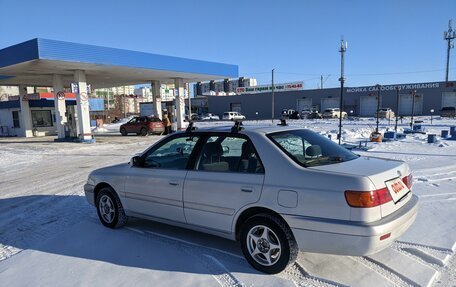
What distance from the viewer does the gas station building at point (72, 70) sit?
1692 cm

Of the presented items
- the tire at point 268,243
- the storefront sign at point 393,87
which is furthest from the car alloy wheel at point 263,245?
the storefront sign at point 393,87

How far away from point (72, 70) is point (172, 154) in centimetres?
1893

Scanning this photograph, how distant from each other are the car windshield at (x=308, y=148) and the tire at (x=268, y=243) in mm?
707

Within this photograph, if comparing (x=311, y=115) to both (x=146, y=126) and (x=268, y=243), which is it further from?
(x=268, y=243)

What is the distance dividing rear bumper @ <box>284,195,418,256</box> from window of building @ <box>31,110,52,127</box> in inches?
1261

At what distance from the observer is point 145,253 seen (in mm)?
4293

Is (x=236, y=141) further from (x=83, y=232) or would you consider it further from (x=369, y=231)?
(x=83, y=232)

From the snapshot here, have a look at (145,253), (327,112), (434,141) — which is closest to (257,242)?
(145,253)

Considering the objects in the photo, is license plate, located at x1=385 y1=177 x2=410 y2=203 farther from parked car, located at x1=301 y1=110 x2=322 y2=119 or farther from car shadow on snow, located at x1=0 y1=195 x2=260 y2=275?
parked car, located at x1=301 y1=110 x2=322 y2=119

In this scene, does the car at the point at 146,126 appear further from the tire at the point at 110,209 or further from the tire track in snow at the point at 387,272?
the tire track in snow at the point at 387,272

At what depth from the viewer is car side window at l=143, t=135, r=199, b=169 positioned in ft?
14.7

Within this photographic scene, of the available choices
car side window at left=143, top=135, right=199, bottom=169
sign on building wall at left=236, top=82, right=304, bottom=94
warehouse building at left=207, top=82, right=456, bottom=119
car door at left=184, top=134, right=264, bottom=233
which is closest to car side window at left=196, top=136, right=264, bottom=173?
car door at left=184, top=134, right=264, bottom=233

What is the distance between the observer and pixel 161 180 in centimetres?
452

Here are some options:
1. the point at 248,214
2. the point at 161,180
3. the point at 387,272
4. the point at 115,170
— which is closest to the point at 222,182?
the point at 248,214
